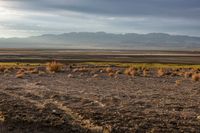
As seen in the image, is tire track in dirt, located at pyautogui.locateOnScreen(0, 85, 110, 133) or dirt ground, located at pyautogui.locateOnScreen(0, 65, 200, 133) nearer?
tire track in dirt, located at pyautogui.locateOnScreen(0, 85, 110, 133)

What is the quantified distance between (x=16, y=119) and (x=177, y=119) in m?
6.36

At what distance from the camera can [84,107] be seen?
1883 cm

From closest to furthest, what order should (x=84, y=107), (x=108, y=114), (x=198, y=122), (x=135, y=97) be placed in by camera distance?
(x=198, y=122), (x=108, y=114), (x=84, y=107), (x=135, y=97)

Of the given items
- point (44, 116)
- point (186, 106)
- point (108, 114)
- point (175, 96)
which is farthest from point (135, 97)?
point (44, 116)

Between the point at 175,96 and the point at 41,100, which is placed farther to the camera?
the point at 175,96

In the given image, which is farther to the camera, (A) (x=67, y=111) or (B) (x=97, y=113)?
(A) (x=67, y=111)

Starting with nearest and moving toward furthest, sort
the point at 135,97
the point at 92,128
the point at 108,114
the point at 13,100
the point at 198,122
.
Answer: the point at 92,128, the point at 198,122, the point at 108,114, the point at 13,100, the point at 135,97

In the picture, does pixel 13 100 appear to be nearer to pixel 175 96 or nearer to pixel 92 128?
pixel 92 128

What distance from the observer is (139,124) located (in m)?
15.3

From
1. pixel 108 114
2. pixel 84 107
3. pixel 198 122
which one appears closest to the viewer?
pixel 198 122

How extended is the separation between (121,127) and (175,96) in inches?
388

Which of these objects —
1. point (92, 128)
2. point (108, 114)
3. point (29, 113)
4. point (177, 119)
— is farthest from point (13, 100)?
point (177, 119)

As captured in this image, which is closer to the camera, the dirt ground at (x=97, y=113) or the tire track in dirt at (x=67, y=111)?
the tire track in dirt at (x=67, y=111)

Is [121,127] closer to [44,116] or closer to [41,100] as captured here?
[44,116]
